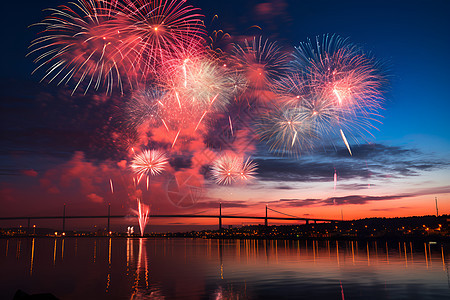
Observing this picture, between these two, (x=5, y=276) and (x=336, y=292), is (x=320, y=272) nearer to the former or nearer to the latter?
(x=336, y=292)

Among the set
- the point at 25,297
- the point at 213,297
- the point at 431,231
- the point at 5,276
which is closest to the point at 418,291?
the point at 213,297

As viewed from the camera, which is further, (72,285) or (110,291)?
(72,285)

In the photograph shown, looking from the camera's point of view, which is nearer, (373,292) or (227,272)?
(373,292)

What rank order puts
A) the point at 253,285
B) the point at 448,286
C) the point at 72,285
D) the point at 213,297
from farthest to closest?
the point at 72,285
the point at 253,285
the point at 448,286
the point at 213,297

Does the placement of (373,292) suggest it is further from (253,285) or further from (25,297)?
(25,297)

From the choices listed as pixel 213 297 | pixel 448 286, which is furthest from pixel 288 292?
pixel 448 286

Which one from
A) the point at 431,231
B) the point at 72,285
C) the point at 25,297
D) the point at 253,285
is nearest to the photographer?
the point at 25,297

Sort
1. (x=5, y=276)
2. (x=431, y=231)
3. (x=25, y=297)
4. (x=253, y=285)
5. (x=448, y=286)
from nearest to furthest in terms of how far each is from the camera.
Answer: (x=25, y=297)
(x=448, y=286)
(x=253, y=285)
(x=5, y=276)
(x=431, y=231)

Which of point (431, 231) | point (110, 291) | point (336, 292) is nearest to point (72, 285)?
point (110, 291)

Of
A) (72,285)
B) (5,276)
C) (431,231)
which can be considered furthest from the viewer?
(431,231)
